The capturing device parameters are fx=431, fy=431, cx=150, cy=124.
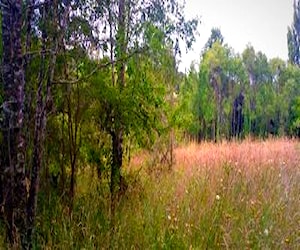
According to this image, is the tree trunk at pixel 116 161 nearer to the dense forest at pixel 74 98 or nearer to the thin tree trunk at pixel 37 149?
the dense forest at pixel 74 98

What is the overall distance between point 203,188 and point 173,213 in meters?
0.81

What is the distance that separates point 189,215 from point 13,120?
176 cm

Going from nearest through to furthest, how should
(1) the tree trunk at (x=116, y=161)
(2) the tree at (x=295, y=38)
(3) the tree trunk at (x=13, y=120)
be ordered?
(3) the tree trunk at (x=13, y=120), (1) the tree trunk at (x=116, y=161), (2) the tree at (x=295, y=38)

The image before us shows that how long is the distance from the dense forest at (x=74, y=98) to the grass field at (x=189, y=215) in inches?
3.0

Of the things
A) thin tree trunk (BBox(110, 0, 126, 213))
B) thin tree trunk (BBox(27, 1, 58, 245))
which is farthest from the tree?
thin tree trunk (BBox(27, 1, 58, 245))

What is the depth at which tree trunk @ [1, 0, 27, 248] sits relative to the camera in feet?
11.9

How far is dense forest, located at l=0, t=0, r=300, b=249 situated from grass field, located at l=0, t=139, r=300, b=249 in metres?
0.08

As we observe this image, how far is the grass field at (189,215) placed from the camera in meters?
3.52

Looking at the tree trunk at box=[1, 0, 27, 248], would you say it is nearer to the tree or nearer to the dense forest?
the dense forest

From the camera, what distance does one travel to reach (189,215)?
154 inches

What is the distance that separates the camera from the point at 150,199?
4.75 metres

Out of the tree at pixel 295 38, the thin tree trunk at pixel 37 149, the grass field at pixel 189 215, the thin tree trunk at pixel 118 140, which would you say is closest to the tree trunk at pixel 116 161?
the thin tree trunk at pixel 118 140

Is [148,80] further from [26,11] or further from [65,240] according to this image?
[65,240]

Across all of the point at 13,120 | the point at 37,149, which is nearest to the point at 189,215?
the point at 37,149
